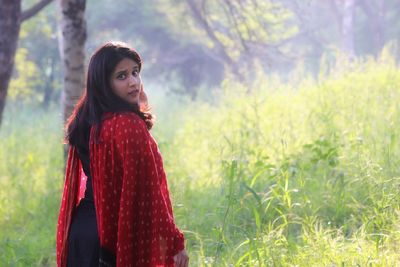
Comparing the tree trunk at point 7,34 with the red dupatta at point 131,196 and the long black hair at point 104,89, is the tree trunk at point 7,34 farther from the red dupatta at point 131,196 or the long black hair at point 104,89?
the red dupatta at point 131,196

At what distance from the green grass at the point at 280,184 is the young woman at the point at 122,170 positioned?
1.09 metres

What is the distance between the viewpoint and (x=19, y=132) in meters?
14.2

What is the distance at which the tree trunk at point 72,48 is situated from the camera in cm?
744

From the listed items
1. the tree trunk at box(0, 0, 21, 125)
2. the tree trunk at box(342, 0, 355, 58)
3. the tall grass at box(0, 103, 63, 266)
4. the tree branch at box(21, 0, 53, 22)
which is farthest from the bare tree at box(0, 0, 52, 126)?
the tree trunk at box(342, 0, 355, 58)

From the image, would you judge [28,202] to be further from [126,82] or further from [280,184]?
[126,82]

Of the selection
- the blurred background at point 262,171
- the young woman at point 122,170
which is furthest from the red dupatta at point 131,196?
the blurred background at point 262,171

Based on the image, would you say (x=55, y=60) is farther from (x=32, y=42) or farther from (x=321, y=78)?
(x=321, y=78)

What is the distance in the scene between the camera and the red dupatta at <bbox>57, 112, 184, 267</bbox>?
297 cm

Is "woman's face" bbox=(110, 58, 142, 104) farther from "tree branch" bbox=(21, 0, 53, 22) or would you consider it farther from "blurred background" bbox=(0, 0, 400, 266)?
"tree branch" bbox=(21, 0, 53, 22)

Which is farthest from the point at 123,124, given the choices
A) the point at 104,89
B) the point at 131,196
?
the point at 131,196

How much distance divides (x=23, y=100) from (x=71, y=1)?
1889 cm

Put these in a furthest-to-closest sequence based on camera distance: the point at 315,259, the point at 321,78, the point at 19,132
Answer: the point at 19,132, the point at 321,78, the point at 315,259

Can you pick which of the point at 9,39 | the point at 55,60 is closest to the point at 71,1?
the point at 9,39

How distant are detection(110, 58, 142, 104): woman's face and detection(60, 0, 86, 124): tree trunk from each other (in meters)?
4.51
